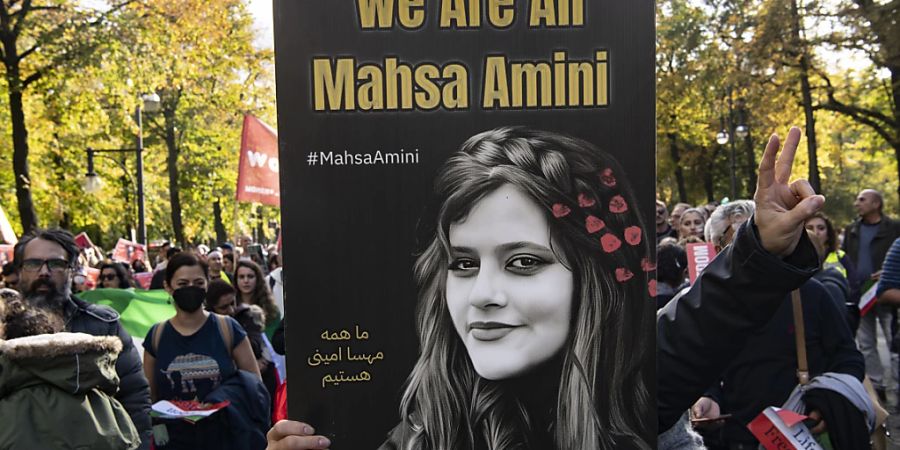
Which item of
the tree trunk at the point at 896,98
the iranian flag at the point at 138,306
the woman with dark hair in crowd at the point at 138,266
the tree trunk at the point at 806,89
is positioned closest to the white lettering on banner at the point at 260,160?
the iranian flag at the point at 138,306

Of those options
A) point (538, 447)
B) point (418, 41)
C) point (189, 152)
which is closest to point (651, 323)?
point (538, 447)

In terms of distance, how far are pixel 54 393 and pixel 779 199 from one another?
3481mm

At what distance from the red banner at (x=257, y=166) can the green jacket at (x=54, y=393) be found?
657 cm

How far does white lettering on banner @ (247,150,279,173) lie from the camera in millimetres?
11195

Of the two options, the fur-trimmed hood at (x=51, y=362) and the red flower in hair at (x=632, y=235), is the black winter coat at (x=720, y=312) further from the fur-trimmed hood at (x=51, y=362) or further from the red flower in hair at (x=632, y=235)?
the fur-trimmed hood at (x=51, y=362)

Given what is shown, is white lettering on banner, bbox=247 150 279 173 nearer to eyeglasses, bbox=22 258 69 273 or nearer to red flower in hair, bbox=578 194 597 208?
eyeglasses, bbox=22 258 69 273

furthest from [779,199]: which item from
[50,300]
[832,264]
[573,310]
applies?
[832,264]

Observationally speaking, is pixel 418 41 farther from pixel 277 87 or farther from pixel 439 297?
pixel 439 297

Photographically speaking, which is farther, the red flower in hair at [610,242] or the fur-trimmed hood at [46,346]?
the fur-trimmed hood at [46,346]

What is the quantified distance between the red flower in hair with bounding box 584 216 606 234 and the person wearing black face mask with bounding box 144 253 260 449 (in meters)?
4.29

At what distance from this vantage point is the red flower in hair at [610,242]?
1.93m

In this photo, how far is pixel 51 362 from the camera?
4336mm

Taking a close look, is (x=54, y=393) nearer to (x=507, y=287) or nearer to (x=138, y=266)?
(x=507, y=287)

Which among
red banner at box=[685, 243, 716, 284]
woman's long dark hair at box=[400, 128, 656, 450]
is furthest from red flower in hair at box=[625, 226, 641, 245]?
red banner at box=[685, 243, 716, 284]
